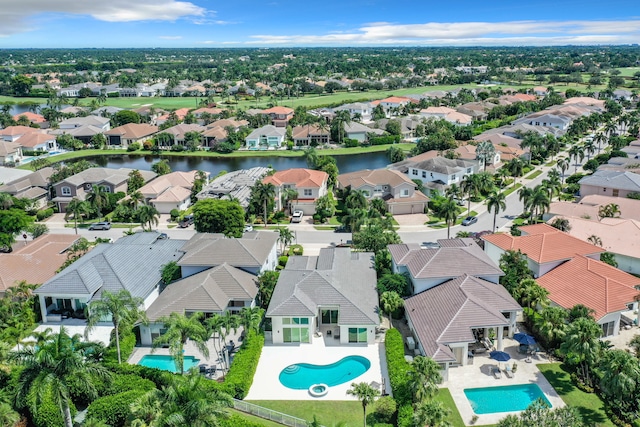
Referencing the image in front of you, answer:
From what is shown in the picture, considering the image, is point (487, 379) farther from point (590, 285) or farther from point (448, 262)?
point (590, 285)

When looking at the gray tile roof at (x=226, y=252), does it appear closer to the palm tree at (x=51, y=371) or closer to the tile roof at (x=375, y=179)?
the palm tree at (x=51, y=371)

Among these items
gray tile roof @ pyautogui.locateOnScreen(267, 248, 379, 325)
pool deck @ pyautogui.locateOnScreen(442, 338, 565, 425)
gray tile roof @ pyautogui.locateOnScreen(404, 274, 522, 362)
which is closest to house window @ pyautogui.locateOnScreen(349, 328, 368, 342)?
gray tile roof @ pyautogui.locateOnScreen(267, 248, 379, 325)

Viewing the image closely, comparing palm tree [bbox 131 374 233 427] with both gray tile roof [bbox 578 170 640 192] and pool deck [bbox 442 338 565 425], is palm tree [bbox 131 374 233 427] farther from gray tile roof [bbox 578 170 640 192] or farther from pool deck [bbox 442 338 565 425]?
gray tile roof [bbox 578 170 640 192]

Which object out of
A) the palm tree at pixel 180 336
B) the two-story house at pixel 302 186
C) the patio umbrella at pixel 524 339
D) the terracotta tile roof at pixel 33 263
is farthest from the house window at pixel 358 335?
the two-story house at pixel 302 186

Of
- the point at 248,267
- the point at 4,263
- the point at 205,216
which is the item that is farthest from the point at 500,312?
the point at 4,263

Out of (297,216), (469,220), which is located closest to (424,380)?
(469,220)

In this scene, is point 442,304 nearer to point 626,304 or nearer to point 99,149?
point 626,304
